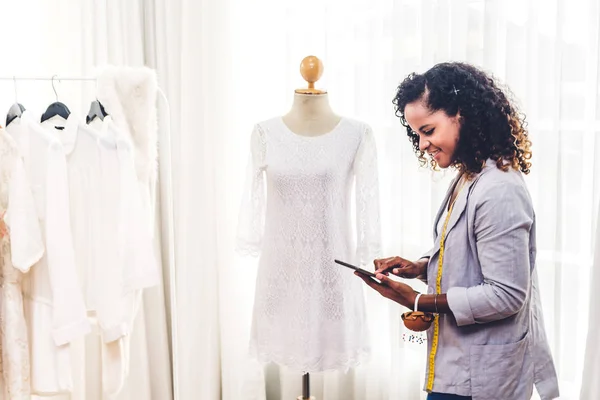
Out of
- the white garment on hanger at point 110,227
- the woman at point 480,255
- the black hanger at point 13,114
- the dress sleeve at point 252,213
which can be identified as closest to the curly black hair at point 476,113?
the woman at point 480,255

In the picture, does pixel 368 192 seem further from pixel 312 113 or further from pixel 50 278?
pixel 50 278

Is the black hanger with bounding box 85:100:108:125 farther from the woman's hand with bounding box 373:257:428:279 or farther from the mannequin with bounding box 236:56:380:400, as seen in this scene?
the woman's hand with bounding box 373:257:428:279

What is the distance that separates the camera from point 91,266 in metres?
1.95

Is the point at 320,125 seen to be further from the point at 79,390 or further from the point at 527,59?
the point at 79,390

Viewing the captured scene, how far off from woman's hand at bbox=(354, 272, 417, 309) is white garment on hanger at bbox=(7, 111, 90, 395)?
807 mm

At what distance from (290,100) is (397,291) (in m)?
1.27

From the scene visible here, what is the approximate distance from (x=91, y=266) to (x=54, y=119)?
45 centimetres

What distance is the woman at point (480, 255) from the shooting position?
1.39 m

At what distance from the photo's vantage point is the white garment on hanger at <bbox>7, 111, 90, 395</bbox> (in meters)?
1.73

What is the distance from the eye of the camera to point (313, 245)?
2.02 meters

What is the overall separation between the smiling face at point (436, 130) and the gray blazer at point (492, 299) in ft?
0.30

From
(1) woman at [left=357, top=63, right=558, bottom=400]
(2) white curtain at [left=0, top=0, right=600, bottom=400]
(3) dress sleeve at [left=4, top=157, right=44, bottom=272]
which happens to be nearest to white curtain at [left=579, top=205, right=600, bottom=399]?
(2) white curtain at [left=0, top=0, right=600, bottom=400]

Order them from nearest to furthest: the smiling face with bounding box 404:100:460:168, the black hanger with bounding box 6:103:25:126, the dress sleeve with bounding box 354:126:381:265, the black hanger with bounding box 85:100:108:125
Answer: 1. the smiling face with bounding box 404:100:460:168
2. the black hanger with bounding box 6:103:25:126
3. the black hanger with bounding box 85:100:108:125
4. the dress sleeve with bounding box 354:126:381:265

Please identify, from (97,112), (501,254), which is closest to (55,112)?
(97,112)
